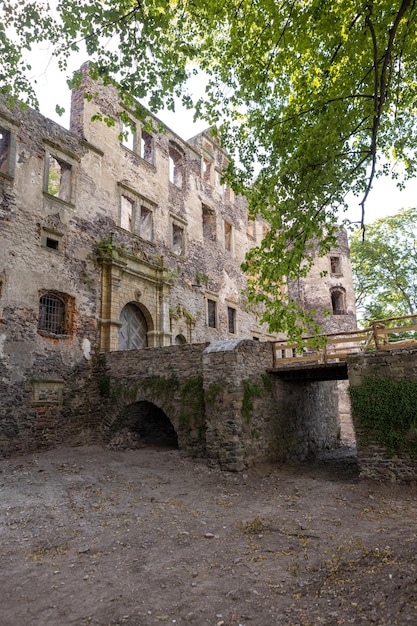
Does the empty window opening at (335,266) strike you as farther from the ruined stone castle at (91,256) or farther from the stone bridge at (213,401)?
the stone bridge at (213,401)

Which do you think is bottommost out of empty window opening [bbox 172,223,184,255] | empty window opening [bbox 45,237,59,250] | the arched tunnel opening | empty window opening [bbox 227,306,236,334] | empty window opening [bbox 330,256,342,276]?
the arched tunnel opening

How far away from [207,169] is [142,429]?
14.6m

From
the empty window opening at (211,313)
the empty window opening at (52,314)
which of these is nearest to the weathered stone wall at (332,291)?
the empty window opening at (211,313)

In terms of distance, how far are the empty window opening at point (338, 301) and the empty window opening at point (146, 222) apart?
1482 cm

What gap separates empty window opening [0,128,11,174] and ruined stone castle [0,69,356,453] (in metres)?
0.05

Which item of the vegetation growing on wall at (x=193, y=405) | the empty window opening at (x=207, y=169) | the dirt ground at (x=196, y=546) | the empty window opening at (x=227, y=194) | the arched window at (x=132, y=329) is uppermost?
the empty window opening at (x=207, y=169)

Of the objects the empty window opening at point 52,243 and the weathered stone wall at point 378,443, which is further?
the empty window opening at point 52,243

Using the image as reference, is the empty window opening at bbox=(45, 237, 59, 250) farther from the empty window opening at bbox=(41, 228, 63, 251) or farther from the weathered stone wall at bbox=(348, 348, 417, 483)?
the weathered stone wall at bbox=(348, 348, 417, 483)

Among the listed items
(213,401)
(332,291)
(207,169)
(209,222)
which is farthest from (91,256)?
(332,291)

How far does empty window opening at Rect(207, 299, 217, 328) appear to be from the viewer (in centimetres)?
1962

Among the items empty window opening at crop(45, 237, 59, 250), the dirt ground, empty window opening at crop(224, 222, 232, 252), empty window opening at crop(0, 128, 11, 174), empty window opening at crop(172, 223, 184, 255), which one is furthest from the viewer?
empty window opening at crop(224, 222, 232, 252)

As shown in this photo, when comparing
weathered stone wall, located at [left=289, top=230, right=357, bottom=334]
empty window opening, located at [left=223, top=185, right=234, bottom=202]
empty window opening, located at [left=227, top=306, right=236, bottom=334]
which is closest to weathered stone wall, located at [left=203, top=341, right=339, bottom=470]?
empty window opening, located at [left=227, top=306, right=236, bottom=334]

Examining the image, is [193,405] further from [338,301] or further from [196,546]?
[338,301]

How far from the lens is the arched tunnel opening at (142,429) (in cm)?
1178
